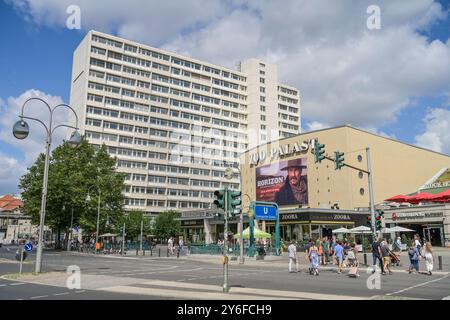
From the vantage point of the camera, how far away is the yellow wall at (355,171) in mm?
56031

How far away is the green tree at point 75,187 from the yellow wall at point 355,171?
25.0 meters

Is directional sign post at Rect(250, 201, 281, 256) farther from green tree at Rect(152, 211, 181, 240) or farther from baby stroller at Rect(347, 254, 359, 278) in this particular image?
green tree at Rect(152, 211, 181, 240)

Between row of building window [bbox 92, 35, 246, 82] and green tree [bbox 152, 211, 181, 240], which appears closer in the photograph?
green tree [bbox 152, 211, 181, 240]

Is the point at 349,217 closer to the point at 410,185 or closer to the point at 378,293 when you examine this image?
the point at 410,185

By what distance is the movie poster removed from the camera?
60.6 meters

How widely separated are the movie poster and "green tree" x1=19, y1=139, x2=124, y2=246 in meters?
22.3

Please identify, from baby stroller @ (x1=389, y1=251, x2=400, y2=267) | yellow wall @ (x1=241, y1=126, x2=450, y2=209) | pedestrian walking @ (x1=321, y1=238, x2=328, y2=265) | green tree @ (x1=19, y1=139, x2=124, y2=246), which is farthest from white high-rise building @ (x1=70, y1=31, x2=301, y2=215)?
baby stroller @ (x1=389, y1=251, x2=400, y2=267)

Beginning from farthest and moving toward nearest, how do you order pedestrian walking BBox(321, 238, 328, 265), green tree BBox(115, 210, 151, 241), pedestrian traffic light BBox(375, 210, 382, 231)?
green tree BBox(115, 210, 151, 241), pedestrian walking BBox(321, 238, 328, 265), pedestrian traffic light BBox(375, 210, 382, 231)

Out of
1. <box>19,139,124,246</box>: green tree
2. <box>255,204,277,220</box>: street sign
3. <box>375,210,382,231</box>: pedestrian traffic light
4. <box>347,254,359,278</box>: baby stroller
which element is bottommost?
<box>347,254,359,278</box>: baby stroller

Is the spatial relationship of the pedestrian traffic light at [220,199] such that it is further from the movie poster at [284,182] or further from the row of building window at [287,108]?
the row of building window at [287,108]

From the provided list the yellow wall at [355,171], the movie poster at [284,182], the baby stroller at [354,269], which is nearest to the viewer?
the baby stroller at [354,269]

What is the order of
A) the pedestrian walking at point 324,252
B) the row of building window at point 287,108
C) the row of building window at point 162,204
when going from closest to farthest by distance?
the pedestrian walking at point 324,252 < the row of building window at point 162,204 < the row of building window at point 287,108

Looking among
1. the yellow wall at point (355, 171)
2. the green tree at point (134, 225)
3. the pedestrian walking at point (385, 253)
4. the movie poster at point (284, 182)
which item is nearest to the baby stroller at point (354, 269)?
the pedestrian walking at point (385, 253)

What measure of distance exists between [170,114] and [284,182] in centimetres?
4195
